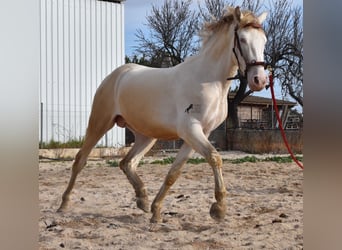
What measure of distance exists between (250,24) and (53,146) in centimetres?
144

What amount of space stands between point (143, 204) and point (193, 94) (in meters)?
0.57

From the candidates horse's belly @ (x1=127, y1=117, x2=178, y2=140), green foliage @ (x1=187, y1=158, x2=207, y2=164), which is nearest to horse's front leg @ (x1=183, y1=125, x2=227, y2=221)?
horse's belly @ (x1=127, y1=117, x2=178, y2=140)

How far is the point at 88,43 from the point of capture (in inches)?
91.7

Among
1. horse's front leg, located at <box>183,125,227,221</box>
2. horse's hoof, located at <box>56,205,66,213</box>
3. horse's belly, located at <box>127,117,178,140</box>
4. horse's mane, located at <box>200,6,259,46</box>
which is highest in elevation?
horse's mane, located at <box>200,6,259,46</box>

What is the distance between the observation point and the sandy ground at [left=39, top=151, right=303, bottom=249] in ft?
4.96

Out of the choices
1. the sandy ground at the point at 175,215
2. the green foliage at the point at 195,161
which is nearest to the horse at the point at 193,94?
the sandy ground at the point at 175,215

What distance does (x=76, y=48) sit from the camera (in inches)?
94.2

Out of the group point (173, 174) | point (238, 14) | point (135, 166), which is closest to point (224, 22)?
point (238, 14)

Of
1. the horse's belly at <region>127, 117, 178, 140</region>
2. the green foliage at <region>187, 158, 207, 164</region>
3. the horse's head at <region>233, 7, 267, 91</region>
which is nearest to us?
the horse's head at <region>233, 7, 267, 91</region>

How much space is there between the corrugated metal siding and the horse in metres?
0.34

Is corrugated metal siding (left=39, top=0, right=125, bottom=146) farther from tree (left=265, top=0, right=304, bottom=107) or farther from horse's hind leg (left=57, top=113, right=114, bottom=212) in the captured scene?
tree (left=265, top=0, right=304, bottom=107)

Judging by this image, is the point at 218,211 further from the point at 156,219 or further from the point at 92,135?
the point at 92,135

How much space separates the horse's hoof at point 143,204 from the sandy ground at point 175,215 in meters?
0.03
